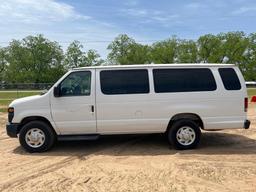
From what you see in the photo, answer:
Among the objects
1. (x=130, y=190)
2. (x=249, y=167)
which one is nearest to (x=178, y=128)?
(x=249, y=167)

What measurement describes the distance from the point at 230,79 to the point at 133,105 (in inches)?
93.5

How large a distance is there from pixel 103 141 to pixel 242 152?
3.61 meters

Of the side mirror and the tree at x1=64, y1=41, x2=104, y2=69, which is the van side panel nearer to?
the side mirror

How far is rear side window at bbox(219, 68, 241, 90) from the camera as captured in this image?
A: 29.7 feet

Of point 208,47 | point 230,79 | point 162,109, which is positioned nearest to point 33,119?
point 162,109

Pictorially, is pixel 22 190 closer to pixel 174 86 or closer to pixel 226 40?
pixel 174 86

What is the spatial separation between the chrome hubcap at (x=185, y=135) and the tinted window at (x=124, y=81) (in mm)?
1258

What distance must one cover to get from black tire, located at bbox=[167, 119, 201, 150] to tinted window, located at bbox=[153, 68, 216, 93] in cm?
77

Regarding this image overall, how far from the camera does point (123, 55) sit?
81.9m

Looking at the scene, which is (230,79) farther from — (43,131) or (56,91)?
(43,131)

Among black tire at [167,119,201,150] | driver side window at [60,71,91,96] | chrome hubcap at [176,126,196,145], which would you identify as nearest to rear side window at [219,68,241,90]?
black tire at [167,119,201,150]

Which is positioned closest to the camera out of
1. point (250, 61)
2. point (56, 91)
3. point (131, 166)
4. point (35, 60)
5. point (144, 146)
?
point (131, 166)

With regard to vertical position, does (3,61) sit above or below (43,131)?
above

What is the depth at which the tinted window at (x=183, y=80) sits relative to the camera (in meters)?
9.03
